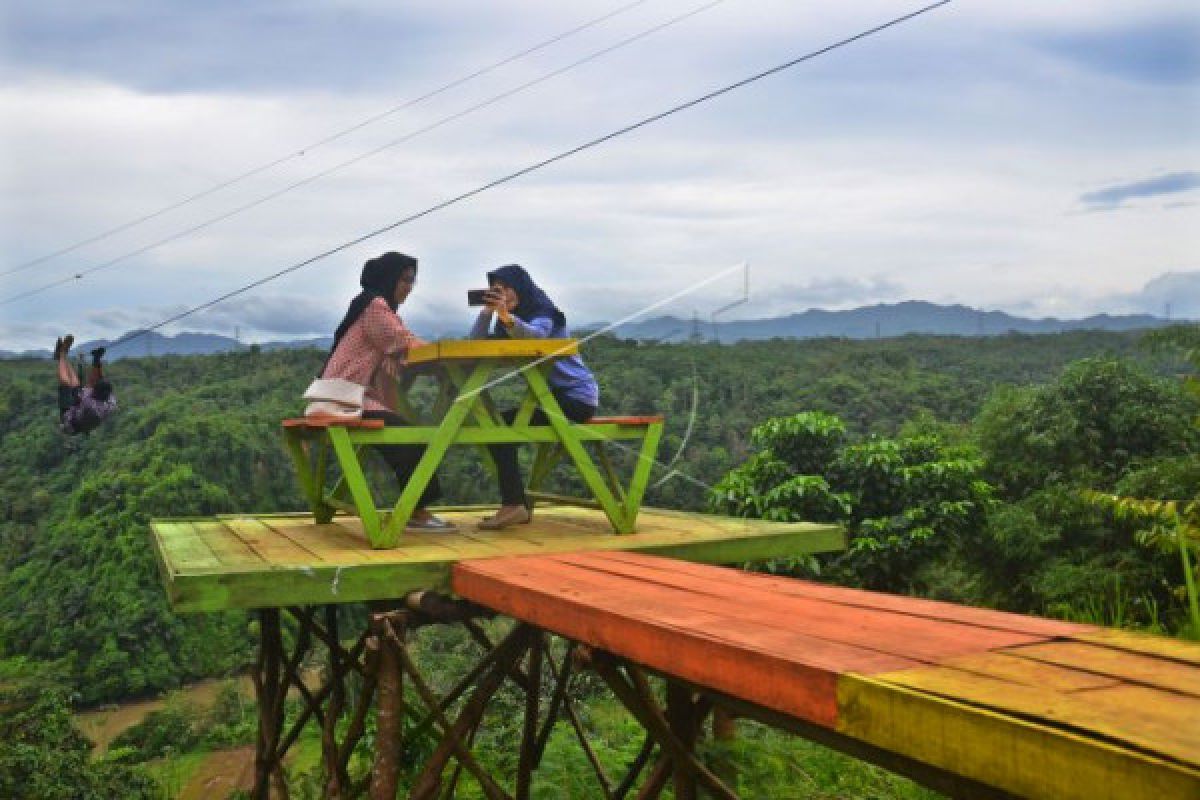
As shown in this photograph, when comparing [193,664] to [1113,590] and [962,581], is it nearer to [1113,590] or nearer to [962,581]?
[962,581]

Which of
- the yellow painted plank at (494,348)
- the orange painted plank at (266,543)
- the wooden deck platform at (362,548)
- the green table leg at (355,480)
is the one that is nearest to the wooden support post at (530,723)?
the wooden deck platform at (362,548)

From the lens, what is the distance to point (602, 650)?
2762 mm

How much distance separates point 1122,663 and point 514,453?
3347mm

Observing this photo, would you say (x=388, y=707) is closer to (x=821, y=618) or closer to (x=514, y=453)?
(x=514, y=453)

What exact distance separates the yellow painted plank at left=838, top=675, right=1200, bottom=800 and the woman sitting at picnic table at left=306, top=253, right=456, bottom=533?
10.2 feet

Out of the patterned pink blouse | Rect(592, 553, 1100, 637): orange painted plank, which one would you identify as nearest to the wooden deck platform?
the patterned pink blouse

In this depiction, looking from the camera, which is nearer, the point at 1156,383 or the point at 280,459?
the point at 1156,383

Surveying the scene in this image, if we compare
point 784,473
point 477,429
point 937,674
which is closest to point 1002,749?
point 937,674

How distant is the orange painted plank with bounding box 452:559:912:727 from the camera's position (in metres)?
1.98

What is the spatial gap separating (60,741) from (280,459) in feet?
64.5

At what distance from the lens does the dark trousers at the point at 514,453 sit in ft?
15.8

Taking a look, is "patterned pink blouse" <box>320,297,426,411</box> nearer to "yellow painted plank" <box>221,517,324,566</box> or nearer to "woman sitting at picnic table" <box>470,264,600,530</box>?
"woman sitting at picnic table" <box>470,264,600,530</box>

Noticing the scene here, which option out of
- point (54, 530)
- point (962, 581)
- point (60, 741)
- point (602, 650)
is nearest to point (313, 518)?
point (602, 650)

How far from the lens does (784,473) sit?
1215cm
